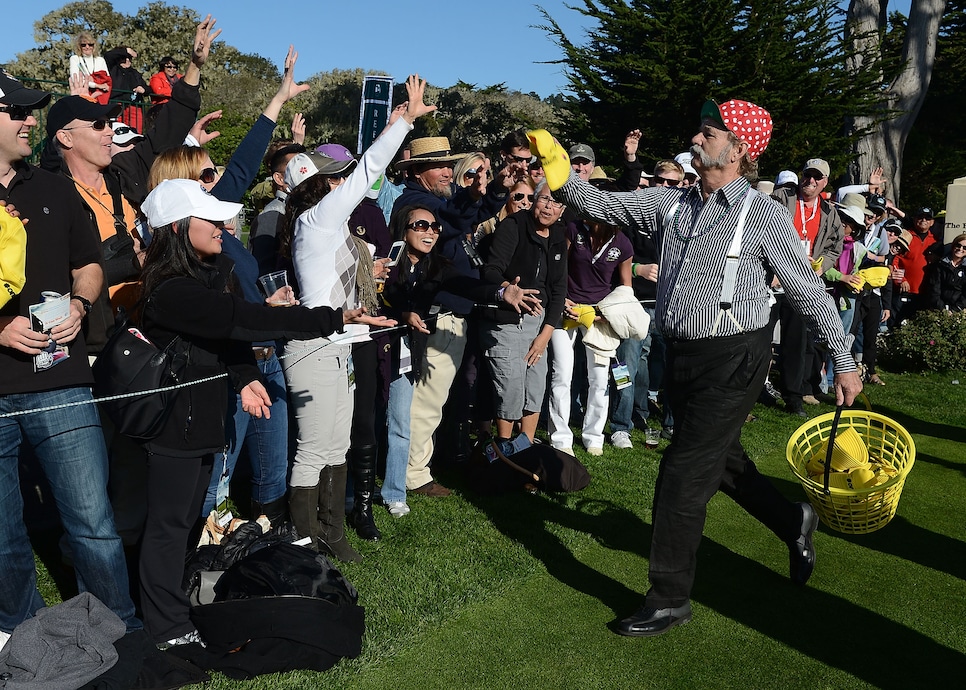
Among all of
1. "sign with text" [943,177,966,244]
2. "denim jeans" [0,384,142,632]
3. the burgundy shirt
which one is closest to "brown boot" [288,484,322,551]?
"denim jeans" [0,384,142,632]

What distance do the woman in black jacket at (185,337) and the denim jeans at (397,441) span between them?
6.43 ft

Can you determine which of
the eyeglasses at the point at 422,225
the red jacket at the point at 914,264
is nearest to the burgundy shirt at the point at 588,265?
the eyeglasses at the point at 422,225

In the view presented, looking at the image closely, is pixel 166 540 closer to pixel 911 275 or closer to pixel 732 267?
pixel 732 267

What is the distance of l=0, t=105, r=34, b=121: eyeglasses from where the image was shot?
3330 mm

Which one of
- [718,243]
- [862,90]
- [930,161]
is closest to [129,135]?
[718,243]

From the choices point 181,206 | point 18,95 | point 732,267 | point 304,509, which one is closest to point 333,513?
point 304,509

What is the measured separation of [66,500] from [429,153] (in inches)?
177

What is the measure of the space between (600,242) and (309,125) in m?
24.8

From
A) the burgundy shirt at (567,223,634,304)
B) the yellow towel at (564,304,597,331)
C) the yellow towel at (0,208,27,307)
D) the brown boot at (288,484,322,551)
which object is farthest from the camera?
the burgundy shirt at (567,223,634,304)

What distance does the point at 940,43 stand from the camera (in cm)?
2131

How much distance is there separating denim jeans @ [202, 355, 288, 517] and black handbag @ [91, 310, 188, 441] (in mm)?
1321

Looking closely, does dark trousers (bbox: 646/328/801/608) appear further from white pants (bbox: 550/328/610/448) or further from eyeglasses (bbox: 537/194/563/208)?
white pants (bbox: 550/328/610/448)

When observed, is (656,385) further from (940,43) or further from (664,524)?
(940,43)

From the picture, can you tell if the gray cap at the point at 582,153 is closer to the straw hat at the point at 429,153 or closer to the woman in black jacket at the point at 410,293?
the straw hat at the point at 429,153
